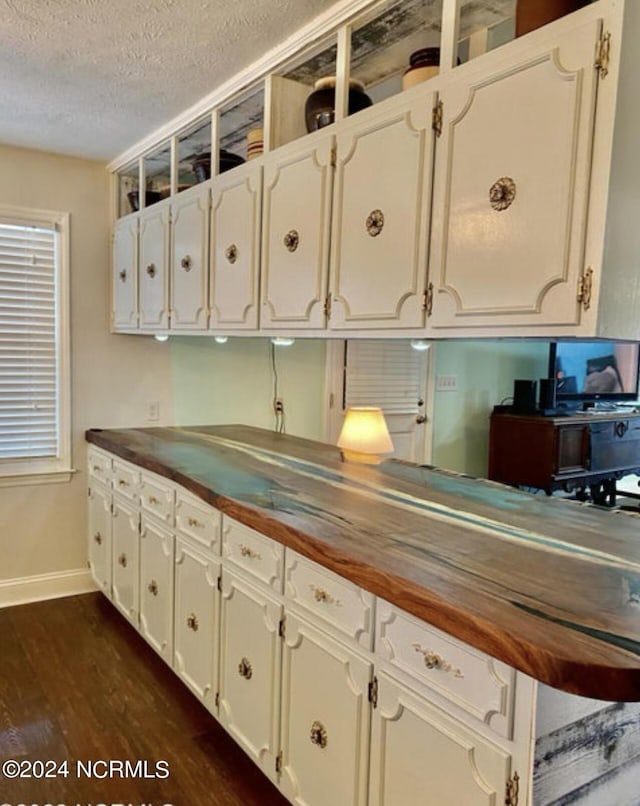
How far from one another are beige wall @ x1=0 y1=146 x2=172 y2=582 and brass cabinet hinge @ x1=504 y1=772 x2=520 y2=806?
2976 mm

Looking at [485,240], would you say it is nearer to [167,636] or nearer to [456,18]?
[456,18]

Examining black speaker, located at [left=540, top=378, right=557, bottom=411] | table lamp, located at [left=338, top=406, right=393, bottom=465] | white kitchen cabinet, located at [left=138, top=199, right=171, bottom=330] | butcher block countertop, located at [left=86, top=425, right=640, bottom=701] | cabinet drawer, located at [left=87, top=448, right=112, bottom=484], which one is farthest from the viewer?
black speaker, located at [left=540, top=378, right=557, bottom=411]

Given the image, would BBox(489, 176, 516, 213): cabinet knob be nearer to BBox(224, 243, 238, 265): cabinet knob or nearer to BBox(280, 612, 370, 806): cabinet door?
BBox(280, 612, 370, 806): cabinet door

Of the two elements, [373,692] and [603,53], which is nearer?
[603,53]

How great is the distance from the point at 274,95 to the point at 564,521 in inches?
68.8

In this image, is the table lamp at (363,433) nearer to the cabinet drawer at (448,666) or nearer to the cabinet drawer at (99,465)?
the cabinet drawer at (99,465)

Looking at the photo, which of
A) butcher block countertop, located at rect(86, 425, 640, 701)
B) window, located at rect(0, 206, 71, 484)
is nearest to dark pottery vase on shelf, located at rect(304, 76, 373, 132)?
butcher block countertop, located at rect(86, 425, 640, 701)

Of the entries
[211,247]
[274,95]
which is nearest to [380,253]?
[274,95]

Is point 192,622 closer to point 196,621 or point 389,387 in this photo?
point 196,621

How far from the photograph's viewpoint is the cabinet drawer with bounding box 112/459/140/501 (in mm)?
2785

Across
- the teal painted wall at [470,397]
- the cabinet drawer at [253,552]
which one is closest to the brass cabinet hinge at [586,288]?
the cabinet drawer at [253,552]

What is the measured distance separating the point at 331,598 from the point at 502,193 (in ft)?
3.45

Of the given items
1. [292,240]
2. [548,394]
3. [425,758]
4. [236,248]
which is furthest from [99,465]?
[548,394]

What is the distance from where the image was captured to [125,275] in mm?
3344
